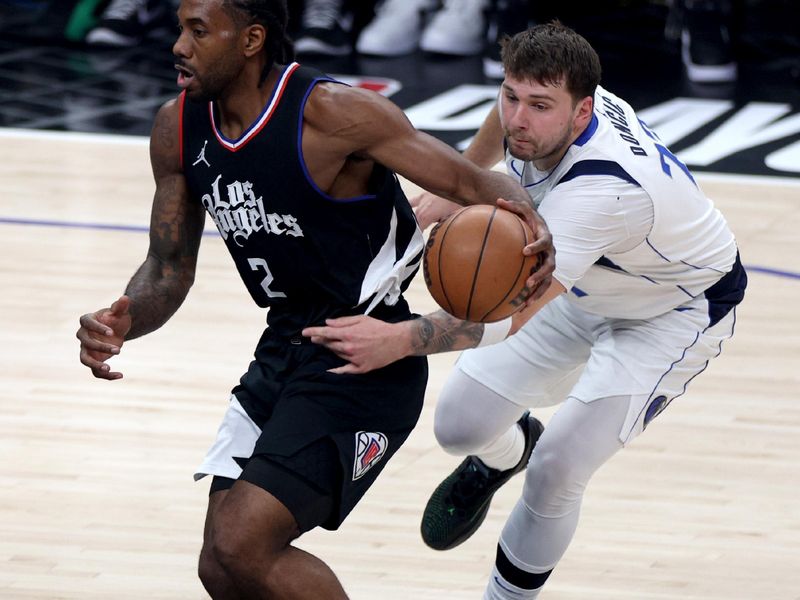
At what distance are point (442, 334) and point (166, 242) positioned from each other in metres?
0.81

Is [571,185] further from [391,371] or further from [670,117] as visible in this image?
[670,117]

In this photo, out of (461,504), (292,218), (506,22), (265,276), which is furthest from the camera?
(506,22)

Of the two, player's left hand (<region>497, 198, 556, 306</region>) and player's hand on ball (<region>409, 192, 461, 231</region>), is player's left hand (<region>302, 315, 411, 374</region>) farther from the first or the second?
player's hand on ball (<region>409, 192, 461, 231</region>)

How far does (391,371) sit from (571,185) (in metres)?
0.73

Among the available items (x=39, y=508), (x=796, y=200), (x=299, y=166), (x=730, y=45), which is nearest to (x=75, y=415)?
(x=39, y=508)

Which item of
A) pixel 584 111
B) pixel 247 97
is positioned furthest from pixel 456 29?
pixel 247 97

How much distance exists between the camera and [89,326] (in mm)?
3592

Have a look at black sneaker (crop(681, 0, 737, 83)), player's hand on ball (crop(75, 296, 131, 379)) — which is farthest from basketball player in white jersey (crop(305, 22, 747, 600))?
black sneaker (crop(681, 0, 737, 83))

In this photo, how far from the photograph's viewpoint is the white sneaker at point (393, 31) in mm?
11812

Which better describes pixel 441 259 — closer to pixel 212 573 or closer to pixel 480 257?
pixel 480 257

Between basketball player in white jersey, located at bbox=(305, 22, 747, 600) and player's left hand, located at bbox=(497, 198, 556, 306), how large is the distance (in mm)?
253

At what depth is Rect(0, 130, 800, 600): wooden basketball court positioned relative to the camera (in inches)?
185

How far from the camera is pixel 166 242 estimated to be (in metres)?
3.92

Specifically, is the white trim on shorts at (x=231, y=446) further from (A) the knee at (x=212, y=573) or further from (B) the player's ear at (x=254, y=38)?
(B) the player's ear at (x=254, y=38)
